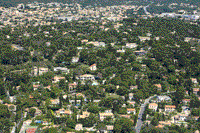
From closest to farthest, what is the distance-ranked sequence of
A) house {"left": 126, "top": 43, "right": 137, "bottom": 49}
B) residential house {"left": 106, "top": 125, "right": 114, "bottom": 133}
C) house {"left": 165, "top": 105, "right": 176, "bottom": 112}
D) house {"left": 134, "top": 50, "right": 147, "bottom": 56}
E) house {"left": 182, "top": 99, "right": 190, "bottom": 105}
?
residential house {"left": 106, "top": 125, "right": 114, "bottom": 133} < house {"left": 165, "top": 105, "right": 176, "bottom": 112} < house {"left": 182, "top": 99, "right": 190, "bottom": 105} < house {"left": 134, "top": 50, "right": 147, "bottom": 56} < house {"left": 126, "top": 43, "right": 137, "bottom": 49}

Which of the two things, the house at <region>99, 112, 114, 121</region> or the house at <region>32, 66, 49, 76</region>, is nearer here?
the house at <region>99, 112, 114, 121</region>

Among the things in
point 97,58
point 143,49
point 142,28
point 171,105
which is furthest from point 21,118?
point 142,28

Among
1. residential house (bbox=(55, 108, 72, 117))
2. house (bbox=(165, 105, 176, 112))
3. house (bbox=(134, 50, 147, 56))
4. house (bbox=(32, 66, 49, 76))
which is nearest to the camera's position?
residential house (bbox=(55, 108, 72, 117))

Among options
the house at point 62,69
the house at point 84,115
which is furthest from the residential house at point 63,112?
the house at point 62,69

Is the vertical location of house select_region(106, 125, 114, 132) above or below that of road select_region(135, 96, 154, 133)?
above

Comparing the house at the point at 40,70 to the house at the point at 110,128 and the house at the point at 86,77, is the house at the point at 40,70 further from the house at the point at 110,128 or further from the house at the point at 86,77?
the house at the point at 110,128

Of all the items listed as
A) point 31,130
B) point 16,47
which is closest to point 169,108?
point 31,130

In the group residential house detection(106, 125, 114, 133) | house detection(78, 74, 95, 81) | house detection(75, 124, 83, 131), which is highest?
residential house detection(106, 125, 114, 133)

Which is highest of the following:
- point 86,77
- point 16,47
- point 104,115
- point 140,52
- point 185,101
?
point 104,115

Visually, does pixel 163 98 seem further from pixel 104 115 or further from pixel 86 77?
pixel 86 77

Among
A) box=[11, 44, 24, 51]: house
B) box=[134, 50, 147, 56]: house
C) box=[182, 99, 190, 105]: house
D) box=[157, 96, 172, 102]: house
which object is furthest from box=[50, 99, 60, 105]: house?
box=[11, 44, 24, 51]: house

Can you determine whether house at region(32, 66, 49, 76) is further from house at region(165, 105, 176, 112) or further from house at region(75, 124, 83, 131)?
house at region(165, 105, 176, 112)
